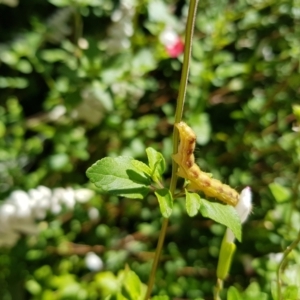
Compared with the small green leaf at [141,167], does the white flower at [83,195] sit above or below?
below

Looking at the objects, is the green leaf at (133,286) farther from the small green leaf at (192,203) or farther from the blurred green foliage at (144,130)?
the blurred green foliage at (144,130)

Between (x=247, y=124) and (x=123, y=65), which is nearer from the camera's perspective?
(x=123, y=65)

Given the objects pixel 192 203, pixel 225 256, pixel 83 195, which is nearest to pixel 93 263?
pixel 83 195

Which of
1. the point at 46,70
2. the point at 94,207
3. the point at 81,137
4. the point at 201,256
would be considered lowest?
the point at 201,256

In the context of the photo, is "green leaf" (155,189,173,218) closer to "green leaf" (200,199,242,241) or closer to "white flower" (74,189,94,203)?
"green leaf" (200,199,242,241)

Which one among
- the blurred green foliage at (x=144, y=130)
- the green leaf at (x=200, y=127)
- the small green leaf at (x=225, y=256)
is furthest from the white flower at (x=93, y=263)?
the small green leaf at (x=225, y=256)

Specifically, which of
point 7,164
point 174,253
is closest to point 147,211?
point 174,253

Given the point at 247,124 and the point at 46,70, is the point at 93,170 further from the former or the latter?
the point at 247,124
